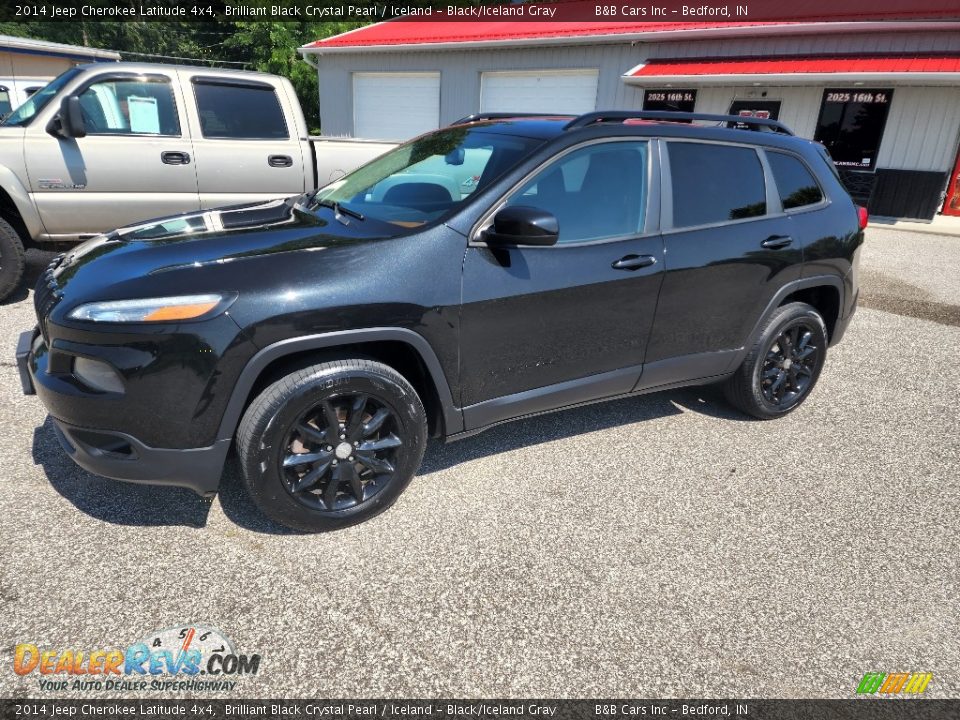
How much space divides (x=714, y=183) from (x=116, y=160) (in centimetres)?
501

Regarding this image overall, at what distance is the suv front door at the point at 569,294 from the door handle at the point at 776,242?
2.74 ft

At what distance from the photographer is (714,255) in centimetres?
349

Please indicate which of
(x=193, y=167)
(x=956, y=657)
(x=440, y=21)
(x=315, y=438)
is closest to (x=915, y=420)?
(x=956, y=657)

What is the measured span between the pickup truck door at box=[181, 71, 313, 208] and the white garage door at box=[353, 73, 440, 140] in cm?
1331

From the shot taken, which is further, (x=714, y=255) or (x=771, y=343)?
(x=771, y=343)

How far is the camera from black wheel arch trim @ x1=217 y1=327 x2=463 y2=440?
248cm

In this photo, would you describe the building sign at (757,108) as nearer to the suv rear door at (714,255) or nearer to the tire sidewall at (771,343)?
the tire sidewall at (771,343)

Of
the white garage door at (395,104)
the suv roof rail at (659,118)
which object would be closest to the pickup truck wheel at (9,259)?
the suv roof rail at (659,118)

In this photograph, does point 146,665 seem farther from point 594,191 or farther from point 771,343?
point 771,343

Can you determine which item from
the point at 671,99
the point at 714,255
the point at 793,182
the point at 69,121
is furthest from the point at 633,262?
the point at 671,99

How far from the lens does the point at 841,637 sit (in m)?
2.42

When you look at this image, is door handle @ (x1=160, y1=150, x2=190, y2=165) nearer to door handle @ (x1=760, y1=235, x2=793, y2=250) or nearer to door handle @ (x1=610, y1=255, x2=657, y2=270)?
door handle @ (x1=610, y1=255, x2=657, y2=270)

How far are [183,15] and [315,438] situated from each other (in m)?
55.3

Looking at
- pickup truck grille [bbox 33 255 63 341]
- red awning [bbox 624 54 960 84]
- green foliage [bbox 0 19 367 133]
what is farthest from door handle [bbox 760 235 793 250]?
green foliage [bbox 0 19 367 133]
